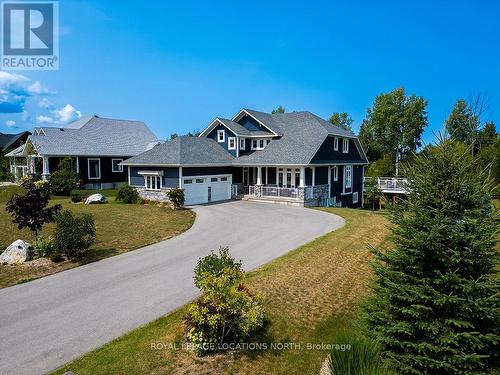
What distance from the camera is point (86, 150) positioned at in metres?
38.5

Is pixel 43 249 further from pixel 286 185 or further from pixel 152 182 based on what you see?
pixel 286 185

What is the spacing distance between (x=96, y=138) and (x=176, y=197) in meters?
20.9

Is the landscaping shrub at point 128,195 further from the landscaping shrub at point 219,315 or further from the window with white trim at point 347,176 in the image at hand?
the landscaping shrub at point 219,315

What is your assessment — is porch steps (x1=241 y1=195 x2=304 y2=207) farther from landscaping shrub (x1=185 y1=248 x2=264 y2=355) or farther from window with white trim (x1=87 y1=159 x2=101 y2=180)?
landscaping shrub (x1=185 y1=248 x2=264 y2=355)

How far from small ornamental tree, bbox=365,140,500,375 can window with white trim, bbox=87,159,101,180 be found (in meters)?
37.2

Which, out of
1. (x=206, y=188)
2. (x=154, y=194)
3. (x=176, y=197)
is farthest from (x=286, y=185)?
(x=154, y=194)

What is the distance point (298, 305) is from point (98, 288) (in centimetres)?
576

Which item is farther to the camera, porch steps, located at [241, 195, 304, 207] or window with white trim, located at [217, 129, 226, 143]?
window with white trim, located at [217, 129, 226, 143]

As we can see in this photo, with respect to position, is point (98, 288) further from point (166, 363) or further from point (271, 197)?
point (271, 197)

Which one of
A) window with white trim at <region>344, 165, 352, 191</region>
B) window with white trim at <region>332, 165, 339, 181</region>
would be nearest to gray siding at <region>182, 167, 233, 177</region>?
window with white trim at <region>332, 165, 339, 181</region>

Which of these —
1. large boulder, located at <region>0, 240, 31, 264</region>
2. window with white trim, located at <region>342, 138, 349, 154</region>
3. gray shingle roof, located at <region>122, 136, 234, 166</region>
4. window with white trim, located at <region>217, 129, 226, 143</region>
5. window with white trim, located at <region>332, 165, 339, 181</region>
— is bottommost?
large boulder, located at <region>0, 240, 31, 264</region>

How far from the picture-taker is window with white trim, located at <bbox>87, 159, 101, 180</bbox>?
38.6 metres

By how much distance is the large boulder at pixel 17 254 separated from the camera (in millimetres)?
12924

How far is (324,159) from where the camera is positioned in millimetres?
30375
